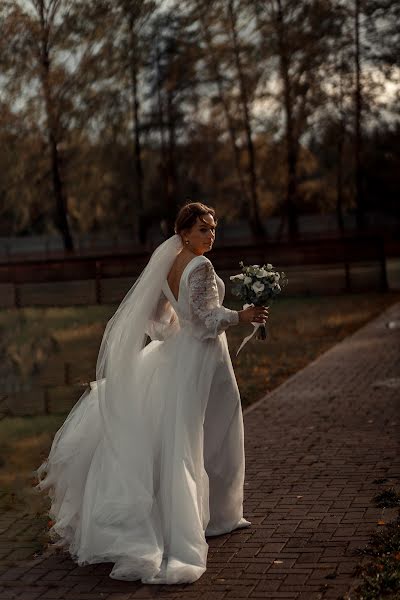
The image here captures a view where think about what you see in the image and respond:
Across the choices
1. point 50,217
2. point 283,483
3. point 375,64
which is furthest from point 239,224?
point 283,483

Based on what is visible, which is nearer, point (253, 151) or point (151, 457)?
point (151, 457)

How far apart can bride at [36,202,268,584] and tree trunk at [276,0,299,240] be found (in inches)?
1401

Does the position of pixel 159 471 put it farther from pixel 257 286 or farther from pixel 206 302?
pixel 257 286

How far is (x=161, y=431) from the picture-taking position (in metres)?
6.58

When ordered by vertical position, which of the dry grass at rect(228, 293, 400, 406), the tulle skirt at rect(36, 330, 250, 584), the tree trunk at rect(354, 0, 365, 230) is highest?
the tree trunk at rect(354, 0, 365, 230)

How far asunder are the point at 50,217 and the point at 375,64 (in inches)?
1388

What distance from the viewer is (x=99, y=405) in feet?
21.8

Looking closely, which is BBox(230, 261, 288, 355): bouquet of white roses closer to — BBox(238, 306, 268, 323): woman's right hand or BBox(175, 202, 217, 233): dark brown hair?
BBox(238, 306, 268, 323): woman's right hand

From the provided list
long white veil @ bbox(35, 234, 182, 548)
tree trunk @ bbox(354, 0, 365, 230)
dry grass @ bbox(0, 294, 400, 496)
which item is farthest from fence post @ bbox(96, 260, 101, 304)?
long white veil @ bbox(35, 234, 182, 548)

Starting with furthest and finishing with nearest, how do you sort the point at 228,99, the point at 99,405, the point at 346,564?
the point at 228,99
the point at 99,405
the point at 346,564

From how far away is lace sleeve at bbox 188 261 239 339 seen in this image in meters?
6.54

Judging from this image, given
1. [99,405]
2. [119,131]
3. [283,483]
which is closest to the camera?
[99,405]

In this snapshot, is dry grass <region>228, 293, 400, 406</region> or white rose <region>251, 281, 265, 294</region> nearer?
Answer: white rose <region>251, 281, 265, 294</region>

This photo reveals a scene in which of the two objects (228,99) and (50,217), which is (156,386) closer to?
(228,99)
